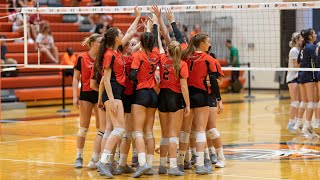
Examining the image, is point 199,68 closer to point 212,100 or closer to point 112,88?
point 212,100

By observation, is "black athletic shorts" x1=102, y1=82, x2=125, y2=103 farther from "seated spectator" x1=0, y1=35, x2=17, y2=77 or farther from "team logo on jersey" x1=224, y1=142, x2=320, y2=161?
"seated spectator" x1=0, y1=35, x2=17, y2=77

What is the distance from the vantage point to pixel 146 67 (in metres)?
10.4

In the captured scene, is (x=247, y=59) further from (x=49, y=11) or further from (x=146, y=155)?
(x=146, y=155)

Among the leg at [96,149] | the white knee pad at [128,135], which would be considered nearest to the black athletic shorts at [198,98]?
the white knee pad at [128,135]

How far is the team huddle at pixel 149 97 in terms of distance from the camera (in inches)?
406

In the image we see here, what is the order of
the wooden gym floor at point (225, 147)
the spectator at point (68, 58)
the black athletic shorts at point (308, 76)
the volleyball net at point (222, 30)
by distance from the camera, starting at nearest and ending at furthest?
the wooden gym floor at point (225, 147) → the black athletic shorts at point (308, 76) → the spectator at point (68, 58) → the volleyball net at point (222, 30)

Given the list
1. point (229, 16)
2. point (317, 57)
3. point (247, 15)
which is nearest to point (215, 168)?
point (317, 57)

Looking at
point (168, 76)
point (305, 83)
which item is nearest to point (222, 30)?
point (305, 83)

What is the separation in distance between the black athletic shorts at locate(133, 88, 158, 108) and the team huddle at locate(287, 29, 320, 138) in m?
5.26

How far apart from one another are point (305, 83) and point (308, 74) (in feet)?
0.91

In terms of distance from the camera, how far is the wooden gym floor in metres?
10.7

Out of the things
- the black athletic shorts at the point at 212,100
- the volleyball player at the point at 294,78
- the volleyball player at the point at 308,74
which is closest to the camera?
the black athletic shorts at the point at 212,100

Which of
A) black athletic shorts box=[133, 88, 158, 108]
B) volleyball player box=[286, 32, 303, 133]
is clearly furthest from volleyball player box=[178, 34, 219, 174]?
volleyball player box=[286, 32, 303, 133]

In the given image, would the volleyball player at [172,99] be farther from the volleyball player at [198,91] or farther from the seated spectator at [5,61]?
the seated spectator at [5,61]
